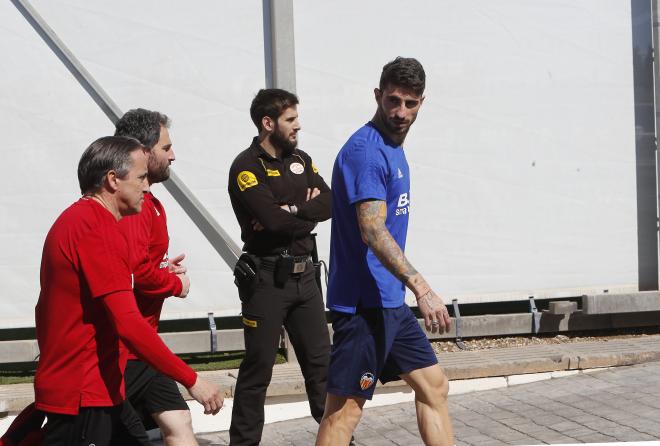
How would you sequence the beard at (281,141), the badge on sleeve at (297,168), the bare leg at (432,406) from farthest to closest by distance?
the badge on sleeve at (297,168) < the beard at (281,141) < the bare leg at (432,406)

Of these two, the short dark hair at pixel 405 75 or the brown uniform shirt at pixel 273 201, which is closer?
the short dark hair at pixel 405 75

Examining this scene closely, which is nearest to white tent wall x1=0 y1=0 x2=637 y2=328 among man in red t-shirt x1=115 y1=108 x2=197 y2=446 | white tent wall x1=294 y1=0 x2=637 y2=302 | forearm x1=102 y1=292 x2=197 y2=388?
white tent wall x1=294 y1=0 x2=637 y2=302

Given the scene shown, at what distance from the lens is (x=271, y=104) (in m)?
5.98

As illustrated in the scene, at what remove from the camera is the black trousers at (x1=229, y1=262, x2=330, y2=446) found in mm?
5801

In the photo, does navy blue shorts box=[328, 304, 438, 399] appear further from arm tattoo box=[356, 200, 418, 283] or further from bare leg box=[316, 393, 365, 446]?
arm tattoo box=[356, 200, 418, 283]

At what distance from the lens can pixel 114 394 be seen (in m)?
3.73

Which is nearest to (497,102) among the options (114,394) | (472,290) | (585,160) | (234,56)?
(585,160)

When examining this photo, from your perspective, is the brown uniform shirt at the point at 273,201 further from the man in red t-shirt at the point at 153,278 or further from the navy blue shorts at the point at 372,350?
the navy blue shorts at the point at 372,350

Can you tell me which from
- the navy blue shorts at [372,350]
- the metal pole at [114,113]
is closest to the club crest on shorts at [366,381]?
the navy blue shorts at [372,350]

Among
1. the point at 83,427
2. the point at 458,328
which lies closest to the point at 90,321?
the point at 83,427

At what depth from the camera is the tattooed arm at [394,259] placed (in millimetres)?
4383

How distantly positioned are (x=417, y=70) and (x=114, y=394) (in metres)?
1.92

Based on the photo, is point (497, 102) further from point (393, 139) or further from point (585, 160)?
point (393, 139)

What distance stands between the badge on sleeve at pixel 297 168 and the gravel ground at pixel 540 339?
7.97 feet
